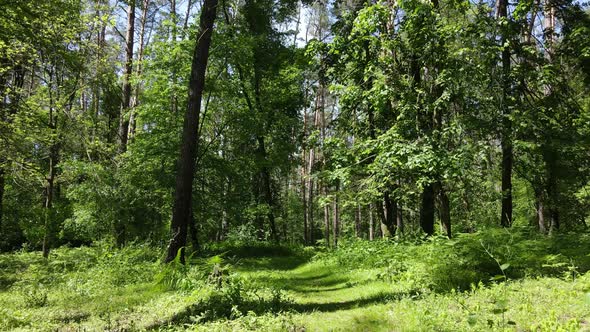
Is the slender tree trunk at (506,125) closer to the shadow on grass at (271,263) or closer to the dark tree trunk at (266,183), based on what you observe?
the shadow on grass at (271,263)

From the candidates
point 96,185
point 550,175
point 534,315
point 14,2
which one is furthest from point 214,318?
point 550,175

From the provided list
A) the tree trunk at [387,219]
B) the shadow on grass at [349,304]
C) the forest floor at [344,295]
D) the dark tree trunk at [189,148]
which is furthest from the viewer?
the tree trunk at [387,219]

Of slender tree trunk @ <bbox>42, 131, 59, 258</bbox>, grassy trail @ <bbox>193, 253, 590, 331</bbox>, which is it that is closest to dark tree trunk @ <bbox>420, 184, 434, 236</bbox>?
grassy trail @ <bbox>193, 253, 590, 331</bbox>

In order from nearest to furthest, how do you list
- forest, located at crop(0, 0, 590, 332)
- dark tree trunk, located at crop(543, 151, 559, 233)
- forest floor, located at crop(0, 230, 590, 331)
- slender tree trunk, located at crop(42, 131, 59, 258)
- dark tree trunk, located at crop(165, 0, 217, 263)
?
forest floor, located at crop(0, 230, 590, 331) < forest, located at crop(0, 0, 590, 332) < dark tree trunk, located at crop(165, 0, 217, 263) < dark tree trunk, located at crop(543, 151, 559, 233) < slender tree trunk, located at crop(42, 131, 59, 258)

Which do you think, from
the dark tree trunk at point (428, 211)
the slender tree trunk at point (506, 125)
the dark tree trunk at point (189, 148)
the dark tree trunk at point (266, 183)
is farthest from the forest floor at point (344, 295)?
the dark tree trunk at point (266, 183)

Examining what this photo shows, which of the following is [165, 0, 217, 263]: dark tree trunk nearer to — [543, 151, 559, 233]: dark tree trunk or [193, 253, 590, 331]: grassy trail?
[193, 253, 590, 331]: grassy trail

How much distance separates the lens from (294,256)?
1655 centimetres

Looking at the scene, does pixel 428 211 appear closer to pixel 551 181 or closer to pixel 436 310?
pixel 551 181

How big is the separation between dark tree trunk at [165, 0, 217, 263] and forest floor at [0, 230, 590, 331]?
103 centimetres

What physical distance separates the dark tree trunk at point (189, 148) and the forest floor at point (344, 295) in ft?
3.37

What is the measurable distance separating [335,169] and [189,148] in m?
4.04

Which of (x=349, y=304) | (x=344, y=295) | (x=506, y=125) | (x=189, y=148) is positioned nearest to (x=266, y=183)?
(x=189, y=148)

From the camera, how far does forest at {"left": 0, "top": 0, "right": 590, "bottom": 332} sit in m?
5.77

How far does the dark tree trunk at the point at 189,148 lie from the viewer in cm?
878
